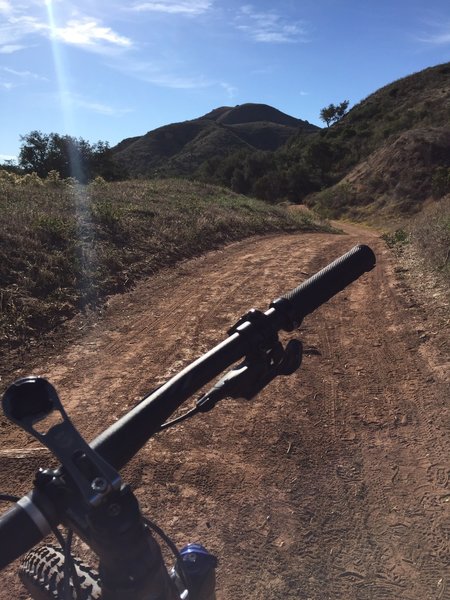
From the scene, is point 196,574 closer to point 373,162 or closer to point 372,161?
point 373,162

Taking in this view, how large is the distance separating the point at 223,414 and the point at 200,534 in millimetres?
1352

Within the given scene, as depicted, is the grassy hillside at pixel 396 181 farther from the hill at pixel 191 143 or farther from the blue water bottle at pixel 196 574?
the hill at pixel 191 143

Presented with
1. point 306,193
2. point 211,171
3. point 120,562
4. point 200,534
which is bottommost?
point 200,534

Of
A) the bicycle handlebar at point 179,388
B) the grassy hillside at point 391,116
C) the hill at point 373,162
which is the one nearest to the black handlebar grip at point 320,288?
the bicycle handlebar at point 179,388

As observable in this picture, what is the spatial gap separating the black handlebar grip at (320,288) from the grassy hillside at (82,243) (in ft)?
16.9

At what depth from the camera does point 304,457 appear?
3654 millimetres

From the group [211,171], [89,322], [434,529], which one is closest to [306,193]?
[211,171]

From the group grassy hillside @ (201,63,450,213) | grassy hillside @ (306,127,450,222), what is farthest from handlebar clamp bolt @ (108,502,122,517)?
grassy hillside @ (201,63,450,213)

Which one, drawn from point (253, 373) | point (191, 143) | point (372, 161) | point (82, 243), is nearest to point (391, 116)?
point (372, 161)

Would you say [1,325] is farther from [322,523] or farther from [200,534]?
[322,523]

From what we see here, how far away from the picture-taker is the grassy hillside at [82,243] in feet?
22.0

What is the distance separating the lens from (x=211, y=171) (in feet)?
196

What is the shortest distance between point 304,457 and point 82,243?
6.50 m

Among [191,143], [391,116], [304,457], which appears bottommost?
[304,457]
